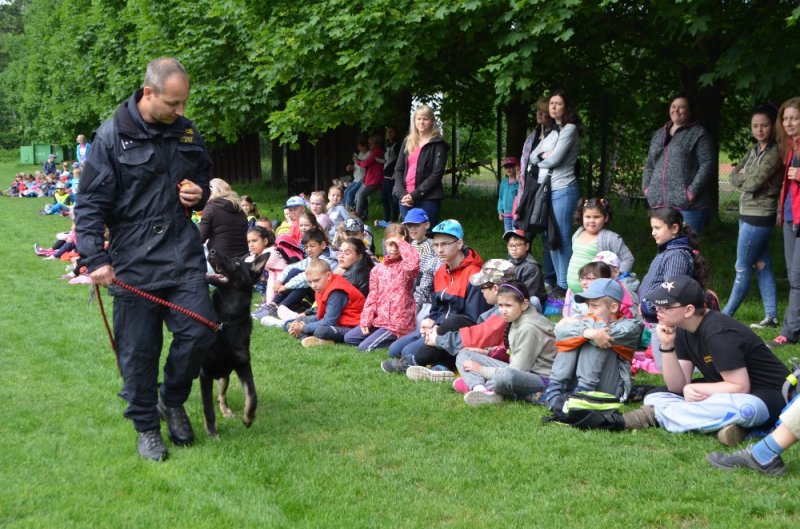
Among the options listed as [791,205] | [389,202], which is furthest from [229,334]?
[389,202]

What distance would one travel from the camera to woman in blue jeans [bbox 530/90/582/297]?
33.1 feet

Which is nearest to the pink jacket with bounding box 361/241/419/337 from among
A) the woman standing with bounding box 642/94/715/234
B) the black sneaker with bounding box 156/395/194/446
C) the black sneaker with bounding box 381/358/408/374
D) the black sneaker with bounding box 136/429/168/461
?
the black sneaker with bounding box 381/358/408/374

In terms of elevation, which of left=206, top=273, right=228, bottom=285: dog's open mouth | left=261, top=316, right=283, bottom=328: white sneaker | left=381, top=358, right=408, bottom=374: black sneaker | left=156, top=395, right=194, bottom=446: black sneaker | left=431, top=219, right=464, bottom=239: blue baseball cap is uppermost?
left=431, top=219, right=464, bottom=239: blue baseball cap

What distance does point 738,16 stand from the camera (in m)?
9.59

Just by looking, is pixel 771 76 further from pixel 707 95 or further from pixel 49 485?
pixel 49 485

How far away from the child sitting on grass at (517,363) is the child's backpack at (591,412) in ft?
1.72

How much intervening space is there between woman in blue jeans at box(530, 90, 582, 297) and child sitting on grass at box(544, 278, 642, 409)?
370cm

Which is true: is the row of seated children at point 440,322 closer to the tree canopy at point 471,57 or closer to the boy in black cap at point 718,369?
the boy in black cap at point 718,369

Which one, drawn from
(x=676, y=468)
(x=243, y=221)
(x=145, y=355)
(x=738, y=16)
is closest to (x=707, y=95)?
(x=738, y=16)

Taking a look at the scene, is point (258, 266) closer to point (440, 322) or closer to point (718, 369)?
point (440, 322)

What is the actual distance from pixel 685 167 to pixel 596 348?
373cm

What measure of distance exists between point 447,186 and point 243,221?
1209cm

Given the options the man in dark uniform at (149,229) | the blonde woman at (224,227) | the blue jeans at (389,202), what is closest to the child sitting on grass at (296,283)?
the blonde woman at (224,227)

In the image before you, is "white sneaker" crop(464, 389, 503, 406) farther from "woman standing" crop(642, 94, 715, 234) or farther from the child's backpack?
"woman standing" crop(642, 94, 715, 234)
